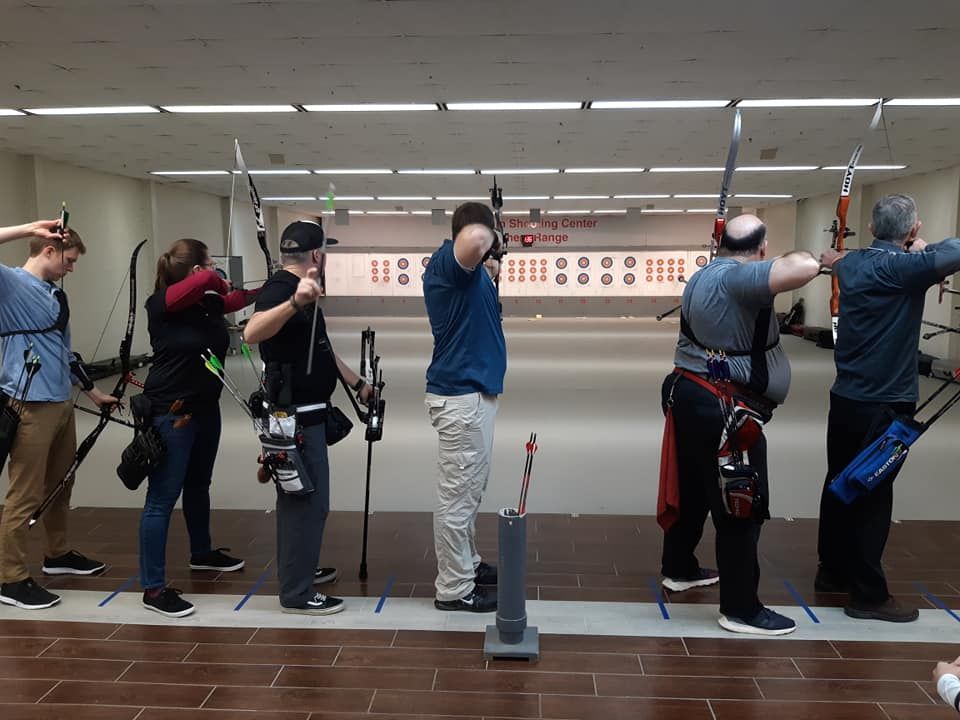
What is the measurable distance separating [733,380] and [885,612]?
39.3 inches

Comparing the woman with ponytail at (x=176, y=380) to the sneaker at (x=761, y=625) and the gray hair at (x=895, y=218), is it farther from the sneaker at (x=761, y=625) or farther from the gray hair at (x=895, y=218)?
the gray hair at (x=895, y=218)

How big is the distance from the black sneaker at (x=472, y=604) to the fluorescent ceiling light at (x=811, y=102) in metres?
4.34

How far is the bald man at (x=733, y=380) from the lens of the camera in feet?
7.46

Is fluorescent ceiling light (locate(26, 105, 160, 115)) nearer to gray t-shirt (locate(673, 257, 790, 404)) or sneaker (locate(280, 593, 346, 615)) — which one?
sneaker (locate(280, 593, 346, 615))

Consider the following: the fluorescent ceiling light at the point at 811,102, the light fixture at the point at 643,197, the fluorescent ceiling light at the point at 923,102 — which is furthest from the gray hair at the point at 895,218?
the light fixture at the point at 643,197

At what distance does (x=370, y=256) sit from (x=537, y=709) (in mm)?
17817

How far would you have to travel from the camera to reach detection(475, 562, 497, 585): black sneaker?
2.80 m

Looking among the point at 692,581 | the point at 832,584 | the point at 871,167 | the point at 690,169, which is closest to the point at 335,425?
the point at 692,581

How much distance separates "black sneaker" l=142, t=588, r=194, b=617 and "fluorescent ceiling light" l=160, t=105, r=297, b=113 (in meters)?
4.06

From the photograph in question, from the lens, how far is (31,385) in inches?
103

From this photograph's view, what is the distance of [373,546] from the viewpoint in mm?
3283

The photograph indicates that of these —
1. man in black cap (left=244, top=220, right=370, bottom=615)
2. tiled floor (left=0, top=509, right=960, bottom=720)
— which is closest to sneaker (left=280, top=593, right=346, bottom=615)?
man in black cap (left=244, top=220, right=370, bottom=615)

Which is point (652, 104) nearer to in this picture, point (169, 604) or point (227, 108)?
point (227, 108)

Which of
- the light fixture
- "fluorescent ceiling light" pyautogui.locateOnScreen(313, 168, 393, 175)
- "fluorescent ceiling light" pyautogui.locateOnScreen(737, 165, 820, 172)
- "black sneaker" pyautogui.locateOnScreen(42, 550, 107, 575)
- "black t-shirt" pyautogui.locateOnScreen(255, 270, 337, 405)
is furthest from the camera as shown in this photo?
the light fixture
